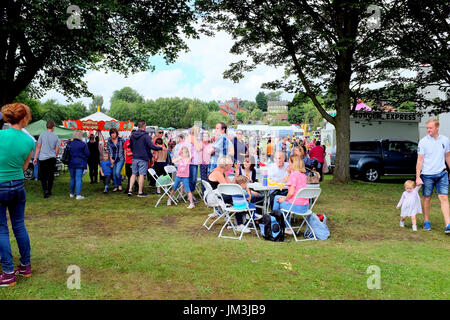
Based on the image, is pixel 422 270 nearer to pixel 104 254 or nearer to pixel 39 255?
pixel 104 254

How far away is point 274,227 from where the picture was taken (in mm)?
5762

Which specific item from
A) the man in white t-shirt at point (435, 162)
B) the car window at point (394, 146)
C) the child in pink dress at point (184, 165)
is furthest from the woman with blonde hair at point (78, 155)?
the car window at point (394, 146)

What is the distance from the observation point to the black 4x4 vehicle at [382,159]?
50.3 ft

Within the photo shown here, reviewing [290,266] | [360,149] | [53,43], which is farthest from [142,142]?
[360,149]

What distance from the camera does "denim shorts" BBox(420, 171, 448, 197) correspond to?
20.4ft

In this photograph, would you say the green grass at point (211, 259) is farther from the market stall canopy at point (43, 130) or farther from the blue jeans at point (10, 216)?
the market stall canopy at point (43, 130)

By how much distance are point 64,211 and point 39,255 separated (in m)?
3.22

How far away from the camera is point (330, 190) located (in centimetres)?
1209

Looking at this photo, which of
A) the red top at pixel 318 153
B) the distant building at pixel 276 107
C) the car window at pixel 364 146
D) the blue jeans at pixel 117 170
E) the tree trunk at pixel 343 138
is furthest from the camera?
the distant building at pixel 276 107

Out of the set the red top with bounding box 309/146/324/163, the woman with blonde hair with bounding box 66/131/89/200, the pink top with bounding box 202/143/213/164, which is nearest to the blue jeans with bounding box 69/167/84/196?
the woman with blonde hair with bounding box 66/131/89/200

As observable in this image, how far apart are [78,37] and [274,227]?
872cm

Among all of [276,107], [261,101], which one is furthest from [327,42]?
[261,101]

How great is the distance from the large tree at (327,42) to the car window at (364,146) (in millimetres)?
1892
